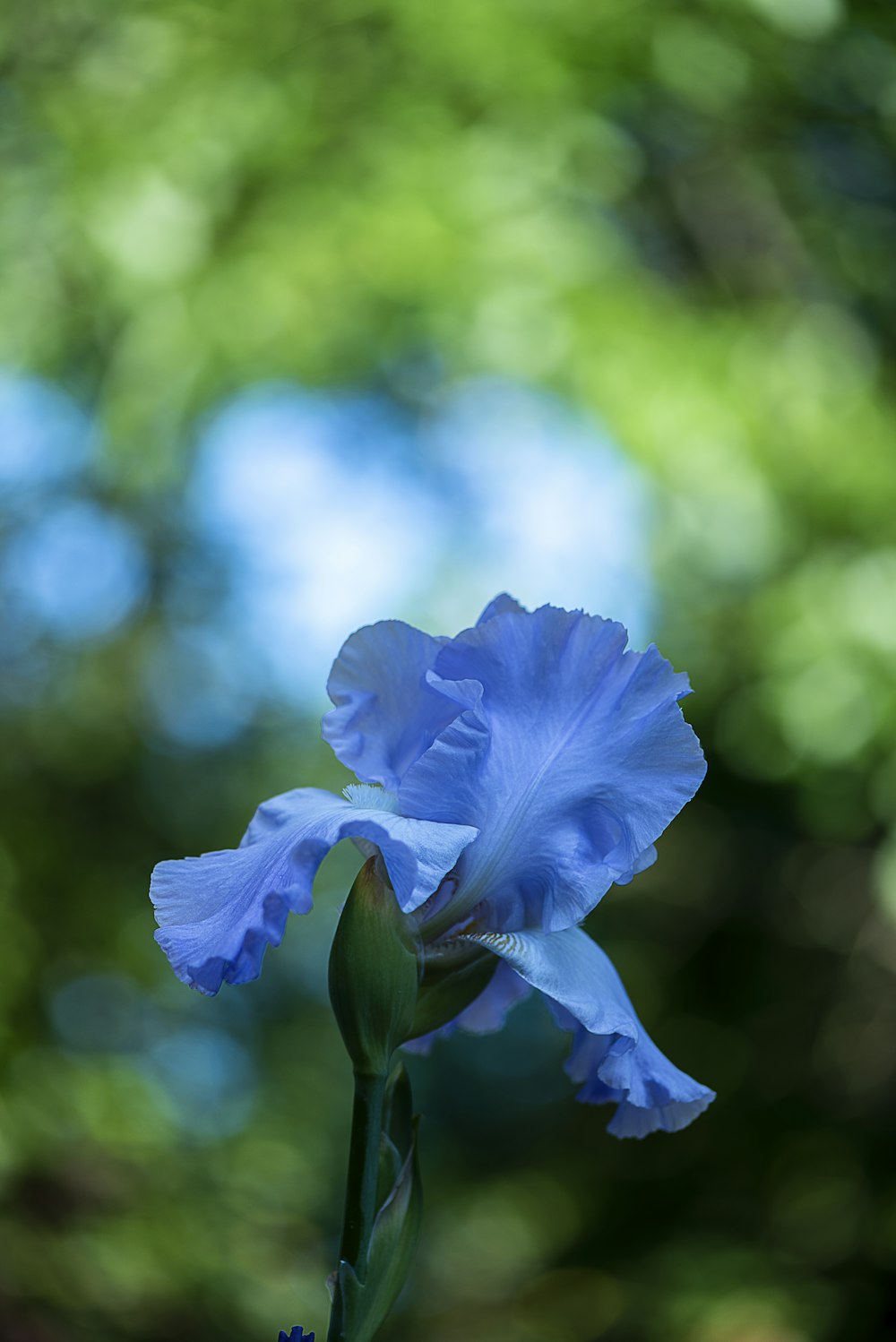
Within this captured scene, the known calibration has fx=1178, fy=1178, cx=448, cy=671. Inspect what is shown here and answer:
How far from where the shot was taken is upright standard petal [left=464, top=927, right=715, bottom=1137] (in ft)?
1.22

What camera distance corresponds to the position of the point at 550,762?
40 centimetres

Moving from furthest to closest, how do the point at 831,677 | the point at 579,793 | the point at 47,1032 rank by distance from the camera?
the point at 47,1032
the point at 831,677
the point at 579,793

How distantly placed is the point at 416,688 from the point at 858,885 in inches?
69.2

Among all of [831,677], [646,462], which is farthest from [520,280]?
[831,677]

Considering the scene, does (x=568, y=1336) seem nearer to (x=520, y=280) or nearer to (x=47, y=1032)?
(x=47, y=1032)

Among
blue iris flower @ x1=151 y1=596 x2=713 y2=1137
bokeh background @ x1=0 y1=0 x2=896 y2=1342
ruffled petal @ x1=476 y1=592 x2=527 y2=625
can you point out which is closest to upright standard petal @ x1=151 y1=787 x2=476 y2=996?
blue iris flower @ x1=151 y1=596 x2=713 y2=1137

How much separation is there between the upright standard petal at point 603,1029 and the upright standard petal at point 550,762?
1 cm

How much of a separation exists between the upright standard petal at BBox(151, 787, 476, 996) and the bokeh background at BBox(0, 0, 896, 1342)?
1.08 metres

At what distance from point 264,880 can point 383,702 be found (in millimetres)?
113

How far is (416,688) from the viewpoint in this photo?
44cm

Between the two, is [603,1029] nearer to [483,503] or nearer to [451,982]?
[451,982]

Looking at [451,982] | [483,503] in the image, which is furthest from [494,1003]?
[483,503]

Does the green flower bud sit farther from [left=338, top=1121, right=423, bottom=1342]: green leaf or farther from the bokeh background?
the bokeh background

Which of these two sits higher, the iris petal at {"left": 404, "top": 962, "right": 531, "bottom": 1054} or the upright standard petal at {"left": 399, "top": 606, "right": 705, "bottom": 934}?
the upright standard petal at {"left": 399, "top": 606, "right": 705, "bottom": 934}
